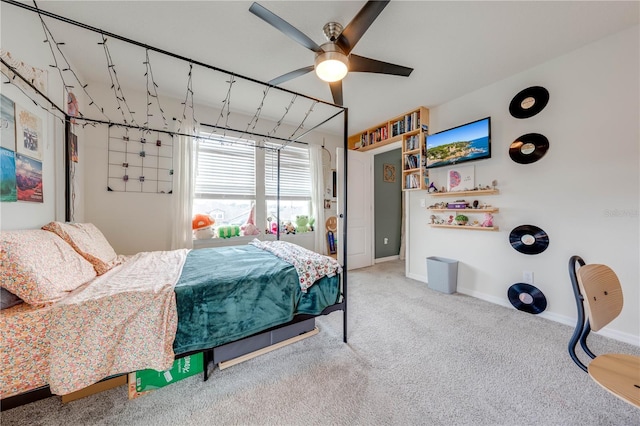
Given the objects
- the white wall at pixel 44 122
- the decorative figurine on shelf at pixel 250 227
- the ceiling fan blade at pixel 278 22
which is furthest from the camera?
the decorative figurine on shelf at pixel 250 227

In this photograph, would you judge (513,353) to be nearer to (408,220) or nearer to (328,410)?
(328,410)

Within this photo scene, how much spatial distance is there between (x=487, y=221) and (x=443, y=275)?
33.5 inches

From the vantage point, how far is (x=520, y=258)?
8.39ft

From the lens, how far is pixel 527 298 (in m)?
2.44

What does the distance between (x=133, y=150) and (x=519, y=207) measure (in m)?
4.60

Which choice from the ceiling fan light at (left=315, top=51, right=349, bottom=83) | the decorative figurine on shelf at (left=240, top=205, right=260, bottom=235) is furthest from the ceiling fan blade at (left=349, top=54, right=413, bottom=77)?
the decorative figurine on shelf at (left=240, top=205, right=260, bottom=235)

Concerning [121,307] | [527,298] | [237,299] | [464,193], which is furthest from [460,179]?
[121,307]

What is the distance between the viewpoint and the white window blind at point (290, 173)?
383 centimetres

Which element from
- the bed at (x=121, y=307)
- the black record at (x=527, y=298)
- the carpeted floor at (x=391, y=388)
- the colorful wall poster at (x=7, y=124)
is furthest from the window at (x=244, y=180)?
the black record at (x=527, y=298)

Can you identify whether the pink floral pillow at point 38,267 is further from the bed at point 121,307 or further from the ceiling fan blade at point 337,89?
the ceiling fan blade at point 337,89

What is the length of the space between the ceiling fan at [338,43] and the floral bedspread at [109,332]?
5.78 ft

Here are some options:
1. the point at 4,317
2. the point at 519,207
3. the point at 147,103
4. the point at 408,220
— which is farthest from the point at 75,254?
the point at 519,207

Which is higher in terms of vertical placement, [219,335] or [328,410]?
[219,335]

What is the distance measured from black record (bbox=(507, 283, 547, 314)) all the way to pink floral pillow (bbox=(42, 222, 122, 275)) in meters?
3.83
